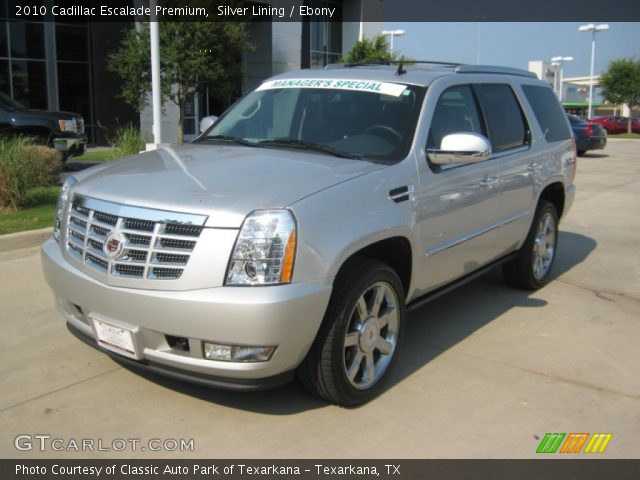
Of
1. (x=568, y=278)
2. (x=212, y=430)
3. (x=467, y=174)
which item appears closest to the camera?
(x=212, y=430)

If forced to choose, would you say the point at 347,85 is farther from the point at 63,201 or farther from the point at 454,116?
the point at 63,201

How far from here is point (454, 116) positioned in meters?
4.68

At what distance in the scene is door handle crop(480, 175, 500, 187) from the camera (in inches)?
189

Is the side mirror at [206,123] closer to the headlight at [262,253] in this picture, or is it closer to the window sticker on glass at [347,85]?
the window sticker on glass at [347,85]

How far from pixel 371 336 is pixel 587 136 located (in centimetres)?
2202

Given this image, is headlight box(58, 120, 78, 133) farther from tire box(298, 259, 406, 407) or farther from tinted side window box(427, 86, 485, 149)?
tire box(298, 259, 406, 407)

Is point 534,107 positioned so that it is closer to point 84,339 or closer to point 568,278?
point 568,278

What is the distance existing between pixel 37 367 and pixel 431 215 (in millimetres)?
2650

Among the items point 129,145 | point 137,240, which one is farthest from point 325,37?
point 137,240

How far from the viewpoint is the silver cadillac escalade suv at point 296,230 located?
3.14m

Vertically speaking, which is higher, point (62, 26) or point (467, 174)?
point (62, 26)

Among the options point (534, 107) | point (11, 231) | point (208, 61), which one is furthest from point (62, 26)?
point (534, 107)

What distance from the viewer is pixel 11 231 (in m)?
7.11

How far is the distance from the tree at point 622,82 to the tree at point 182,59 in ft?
116
